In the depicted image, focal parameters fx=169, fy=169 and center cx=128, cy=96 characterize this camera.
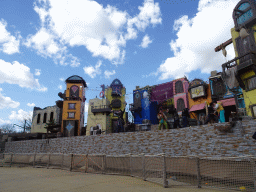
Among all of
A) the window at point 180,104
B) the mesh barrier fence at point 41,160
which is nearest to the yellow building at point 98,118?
the window at point 180,104

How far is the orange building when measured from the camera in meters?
25.7

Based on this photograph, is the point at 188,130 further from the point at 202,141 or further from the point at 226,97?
the point at 226,97

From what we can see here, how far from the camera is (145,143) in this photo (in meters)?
13.6

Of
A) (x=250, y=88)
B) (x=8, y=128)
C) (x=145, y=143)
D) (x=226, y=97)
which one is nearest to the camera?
(x=145, y=143)

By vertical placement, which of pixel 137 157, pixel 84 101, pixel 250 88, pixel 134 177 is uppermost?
pixel 84 101

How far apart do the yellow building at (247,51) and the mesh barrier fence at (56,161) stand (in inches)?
616

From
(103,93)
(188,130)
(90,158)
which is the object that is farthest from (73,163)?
(103,93)

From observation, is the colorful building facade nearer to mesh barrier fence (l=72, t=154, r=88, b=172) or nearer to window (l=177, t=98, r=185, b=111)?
window (l=177, t=98, r=185, b=111)

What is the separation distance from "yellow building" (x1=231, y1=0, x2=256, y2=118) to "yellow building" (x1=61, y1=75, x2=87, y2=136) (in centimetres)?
2953

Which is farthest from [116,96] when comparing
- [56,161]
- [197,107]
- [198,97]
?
[56,161]

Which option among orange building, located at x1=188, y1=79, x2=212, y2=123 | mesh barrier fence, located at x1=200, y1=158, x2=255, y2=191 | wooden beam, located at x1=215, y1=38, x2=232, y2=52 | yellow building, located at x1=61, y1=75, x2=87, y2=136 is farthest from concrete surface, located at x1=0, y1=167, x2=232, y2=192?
yellow building, located at x1=61, y1=75, x2=87, y2=136

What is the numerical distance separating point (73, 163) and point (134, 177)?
17.0 feet

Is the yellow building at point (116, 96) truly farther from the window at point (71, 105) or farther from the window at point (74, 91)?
the window at point (71, 105)

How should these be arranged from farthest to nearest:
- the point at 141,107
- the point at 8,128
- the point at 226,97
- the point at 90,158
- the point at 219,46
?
the point at 8,128 → the point at 141,107 → the point at 226,97 → the point at 219,46 → the point at 90,158
